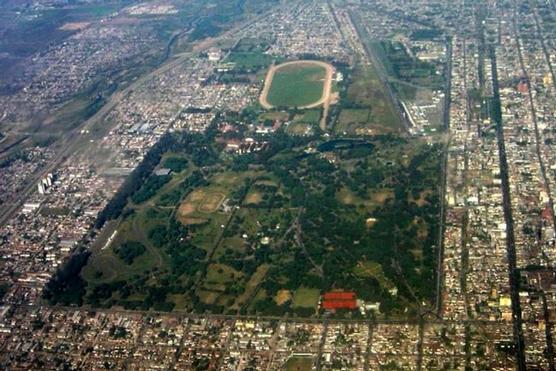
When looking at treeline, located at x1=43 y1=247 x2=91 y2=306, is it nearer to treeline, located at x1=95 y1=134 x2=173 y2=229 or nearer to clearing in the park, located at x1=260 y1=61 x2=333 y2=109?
treeline, located at x1=95 y1=134 x2=173 y2=229

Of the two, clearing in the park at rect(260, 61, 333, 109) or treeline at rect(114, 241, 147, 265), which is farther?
clearing in the park at rect(260, 61, 333, 109)

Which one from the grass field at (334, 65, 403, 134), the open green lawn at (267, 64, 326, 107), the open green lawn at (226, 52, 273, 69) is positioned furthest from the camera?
the open green lawn at (226, 52, 273, 69)

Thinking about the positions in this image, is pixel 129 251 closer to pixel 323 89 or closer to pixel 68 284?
pixel 68 284

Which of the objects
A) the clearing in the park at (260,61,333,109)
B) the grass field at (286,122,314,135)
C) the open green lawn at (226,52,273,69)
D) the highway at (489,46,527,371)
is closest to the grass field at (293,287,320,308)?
the highway at (489,46,527,371)

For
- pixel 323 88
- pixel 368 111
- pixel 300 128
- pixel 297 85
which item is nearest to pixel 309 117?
pixel 300 128

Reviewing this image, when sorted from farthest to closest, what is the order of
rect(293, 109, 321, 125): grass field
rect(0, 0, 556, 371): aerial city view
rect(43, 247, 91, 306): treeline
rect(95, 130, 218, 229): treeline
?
rect(293, 109, 321, 125): grass field → rect(95, 130, 218, 229): treeline → rect(43, 247, 91, 306): treeline → rect(0, 0, 556, 371): aerial city view

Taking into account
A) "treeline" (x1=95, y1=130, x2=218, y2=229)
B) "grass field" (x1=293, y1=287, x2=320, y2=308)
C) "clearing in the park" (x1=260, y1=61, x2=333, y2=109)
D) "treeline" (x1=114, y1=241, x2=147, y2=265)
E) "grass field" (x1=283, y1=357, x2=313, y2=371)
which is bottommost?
"clearing in the park" (x1=260, y1=61, x2=333, y2=109)
